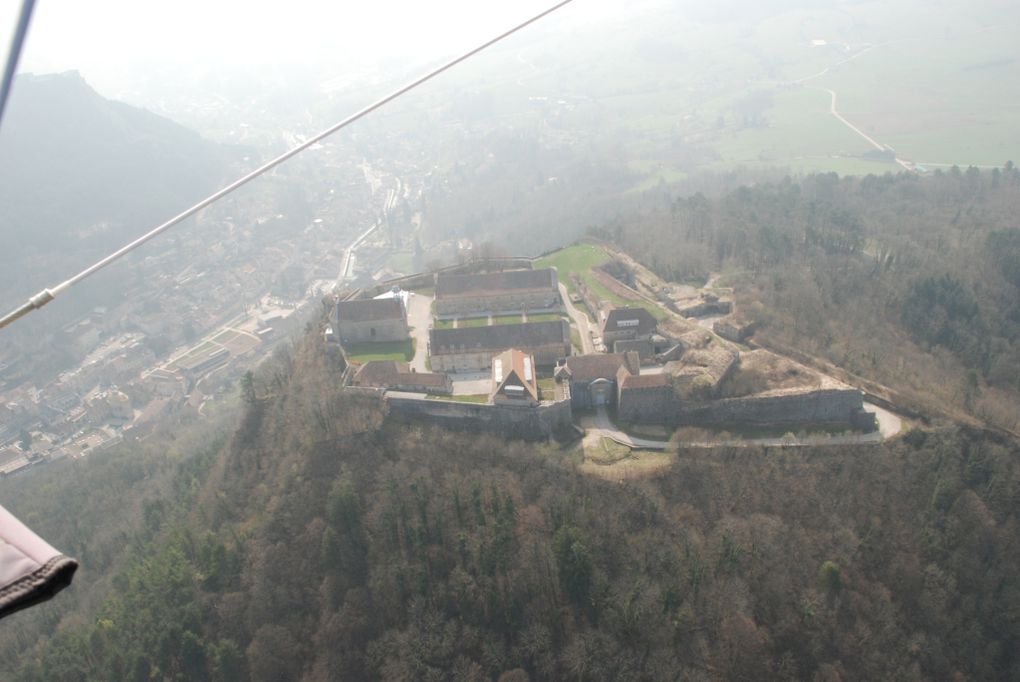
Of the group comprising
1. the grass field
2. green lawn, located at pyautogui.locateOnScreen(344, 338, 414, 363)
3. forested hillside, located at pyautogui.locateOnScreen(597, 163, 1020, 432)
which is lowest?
forested hillside, located at pyautogui.locateOnScreen(597, 163, 1020, 432)

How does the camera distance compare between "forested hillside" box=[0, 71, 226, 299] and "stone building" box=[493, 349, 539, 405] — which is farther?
"forested hillside" box=[0, 71, 226, 299]

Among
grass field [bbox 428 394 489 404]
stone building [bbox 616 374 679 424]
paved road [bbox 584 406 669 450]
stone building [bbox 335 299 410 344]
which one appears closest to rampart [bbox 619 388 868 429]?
stone building [bbox 616 374 679 424]

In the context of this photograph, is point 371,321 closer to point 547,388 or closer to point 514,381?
point 514,381

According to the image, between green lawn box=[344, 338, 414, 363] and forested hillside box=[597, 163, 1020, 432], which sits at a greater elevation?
green lawn box=[344, 338, 414, 363]

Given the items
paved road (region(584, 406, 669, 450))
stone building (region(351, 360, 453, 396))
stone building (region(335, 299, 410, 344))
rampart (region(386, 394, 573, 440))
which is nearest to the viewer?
paved road (region(584, 406, 669, 450))

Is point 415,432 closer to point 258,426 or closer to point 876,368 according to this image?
point 258,426

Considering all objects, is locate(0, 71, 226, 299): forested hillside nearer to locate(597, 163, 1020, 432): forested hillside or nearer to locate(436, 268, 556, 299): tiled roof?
locate(436, 268, 556, 299): tiled roof

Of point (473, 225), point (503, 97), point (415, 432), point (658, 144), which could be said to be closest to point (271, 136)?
point (503, 97)
